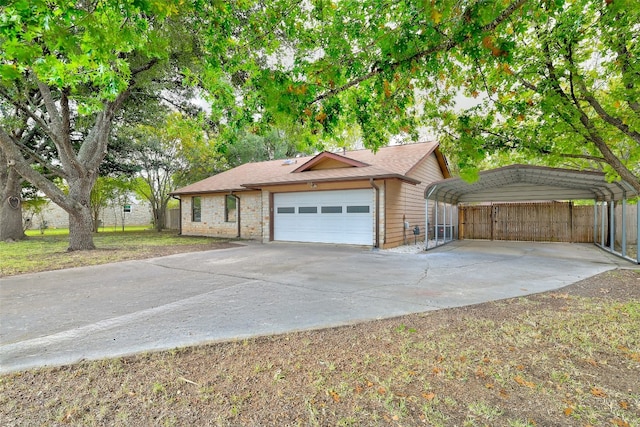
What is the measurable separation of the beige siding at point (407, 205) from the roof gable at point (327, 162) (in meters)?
1.88

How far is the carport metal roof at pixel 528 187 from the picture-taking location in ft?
28.1

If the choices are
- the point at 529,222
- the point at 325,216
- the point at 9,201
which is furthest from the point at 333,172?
the point at 9,201

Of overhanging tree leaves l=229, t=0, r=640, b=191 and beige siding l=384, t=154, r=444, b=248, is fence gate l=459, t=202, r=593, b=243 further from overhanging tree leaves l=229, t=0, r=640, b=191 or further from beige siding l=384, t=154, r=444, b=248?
overhanging tree leaves l=229, t=0, r=640, b=191

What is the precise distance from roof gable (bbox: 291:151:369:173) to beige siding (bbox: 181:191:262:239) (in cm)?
301

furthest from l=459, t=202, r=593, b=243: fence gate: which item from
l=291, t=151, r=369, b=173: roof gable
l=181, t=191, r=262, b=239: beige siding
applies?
l=181, t=191, r=262, b=239: beige siding

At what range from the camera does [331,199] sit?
11.9 metres

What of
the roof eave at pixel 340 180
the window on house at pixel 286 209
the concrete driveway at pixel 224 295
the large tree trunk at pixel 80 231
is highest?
the roof eave at pixel 340 180

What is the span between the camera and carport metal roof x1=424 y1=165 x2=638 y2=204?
8555 mm

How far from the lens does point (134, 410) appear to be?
2.05m

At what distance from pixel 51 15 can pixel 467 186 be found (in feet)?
37.7

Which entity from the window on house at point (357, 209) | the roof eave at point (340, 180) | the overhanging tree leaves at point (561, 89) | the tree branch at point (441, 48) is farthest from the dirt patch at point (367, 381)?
the window on house at point (357, 209)

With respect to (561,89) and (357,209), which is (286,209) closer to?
(357,209)

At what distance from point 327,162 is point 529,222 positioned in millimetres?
9763

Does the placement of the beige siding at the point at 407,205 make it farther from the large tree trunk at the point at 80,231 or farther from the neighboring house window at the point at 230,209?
the large tree trunk at the point at 80,231
